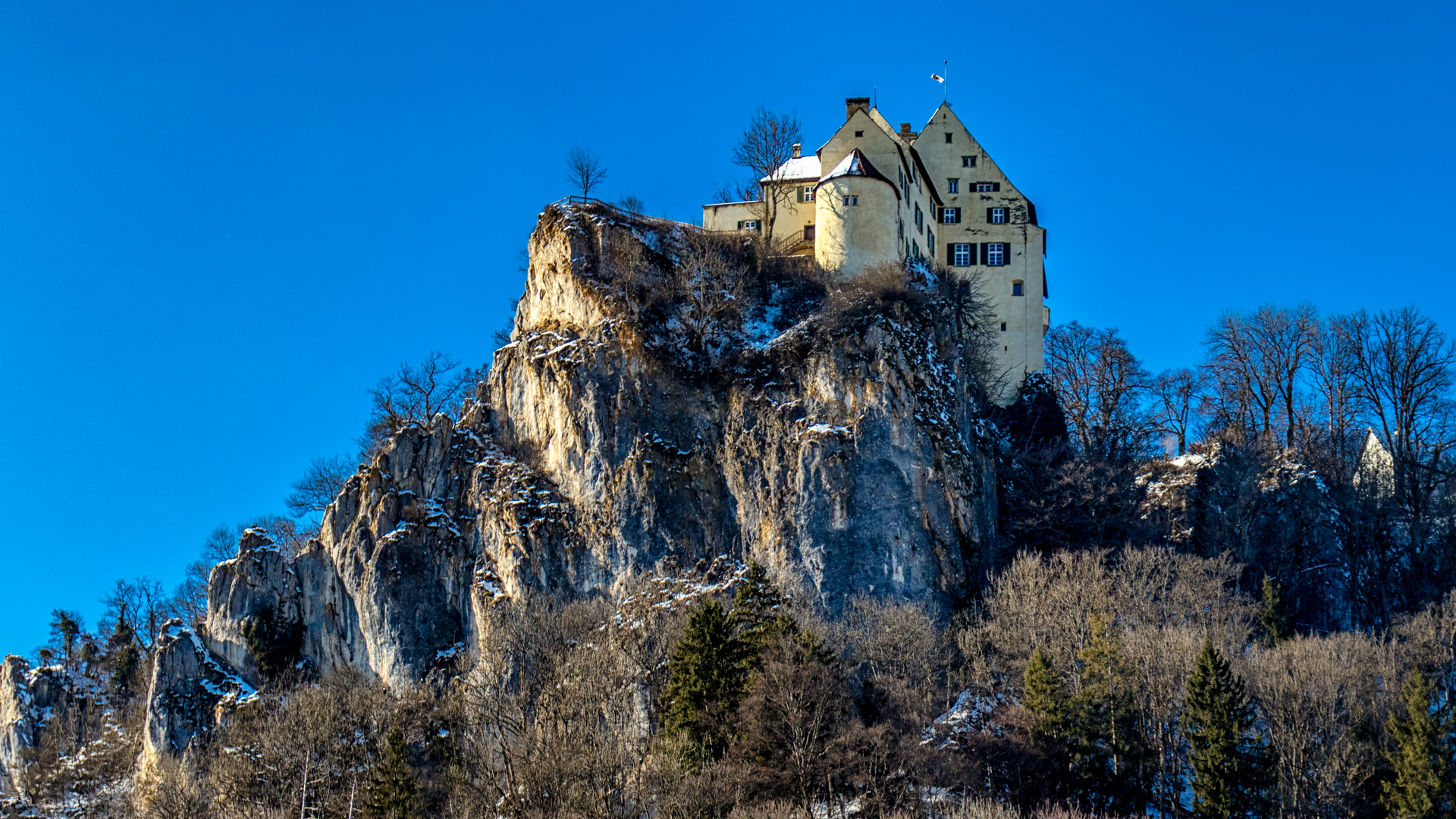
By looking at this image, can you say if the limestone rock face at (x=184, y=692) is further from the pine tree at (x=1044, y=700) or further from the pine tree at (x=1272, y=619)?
the pine tree at (x=1272, y=619)

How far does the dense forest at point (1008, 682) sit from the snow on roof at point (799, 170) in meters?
13.9

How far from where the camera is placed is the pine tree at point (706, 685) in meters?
49.7

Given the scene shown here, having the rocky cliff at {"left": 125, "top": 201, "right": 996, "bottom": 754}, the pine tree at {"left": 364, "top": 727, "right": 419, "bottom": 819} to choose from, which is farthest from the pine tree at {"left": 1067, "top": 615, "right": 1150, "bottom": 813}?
the pine tree at {"left": 364, "top": 727, "right": 419, "bottom": 819}

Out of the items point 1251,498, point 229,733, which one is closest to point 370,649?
point 229,733

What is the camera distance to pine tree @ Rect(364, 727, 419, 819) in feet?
166

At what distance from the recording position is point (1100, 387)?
8806 centimetres

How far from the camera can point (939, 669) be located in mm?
57500

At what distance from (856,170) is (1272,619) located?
31336mm

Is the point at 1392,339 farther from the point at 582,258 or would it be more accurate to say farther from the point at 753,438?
the point at 582,258

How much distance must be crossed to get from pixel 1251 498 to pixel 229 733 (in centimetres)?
5007

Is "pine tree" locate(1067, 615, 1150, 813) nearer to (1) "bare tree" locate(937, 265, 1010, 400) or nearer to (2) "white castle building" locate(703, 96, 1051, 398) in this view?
(1) "bare tree" locate(937, 265, 1010, 400)

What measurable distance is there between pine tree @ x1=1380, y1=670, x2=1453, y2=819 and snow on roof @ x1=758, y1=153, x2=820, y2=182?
43.6 meters

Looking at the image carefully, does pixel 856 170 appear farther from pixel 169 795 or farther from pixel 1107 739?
pixel 169 795

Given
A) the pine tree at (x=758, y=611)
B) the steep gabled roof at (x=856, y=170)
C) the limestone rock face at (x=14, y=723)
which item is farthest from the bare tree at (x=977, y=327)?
the limestone rock face at (x=14, y=723)
